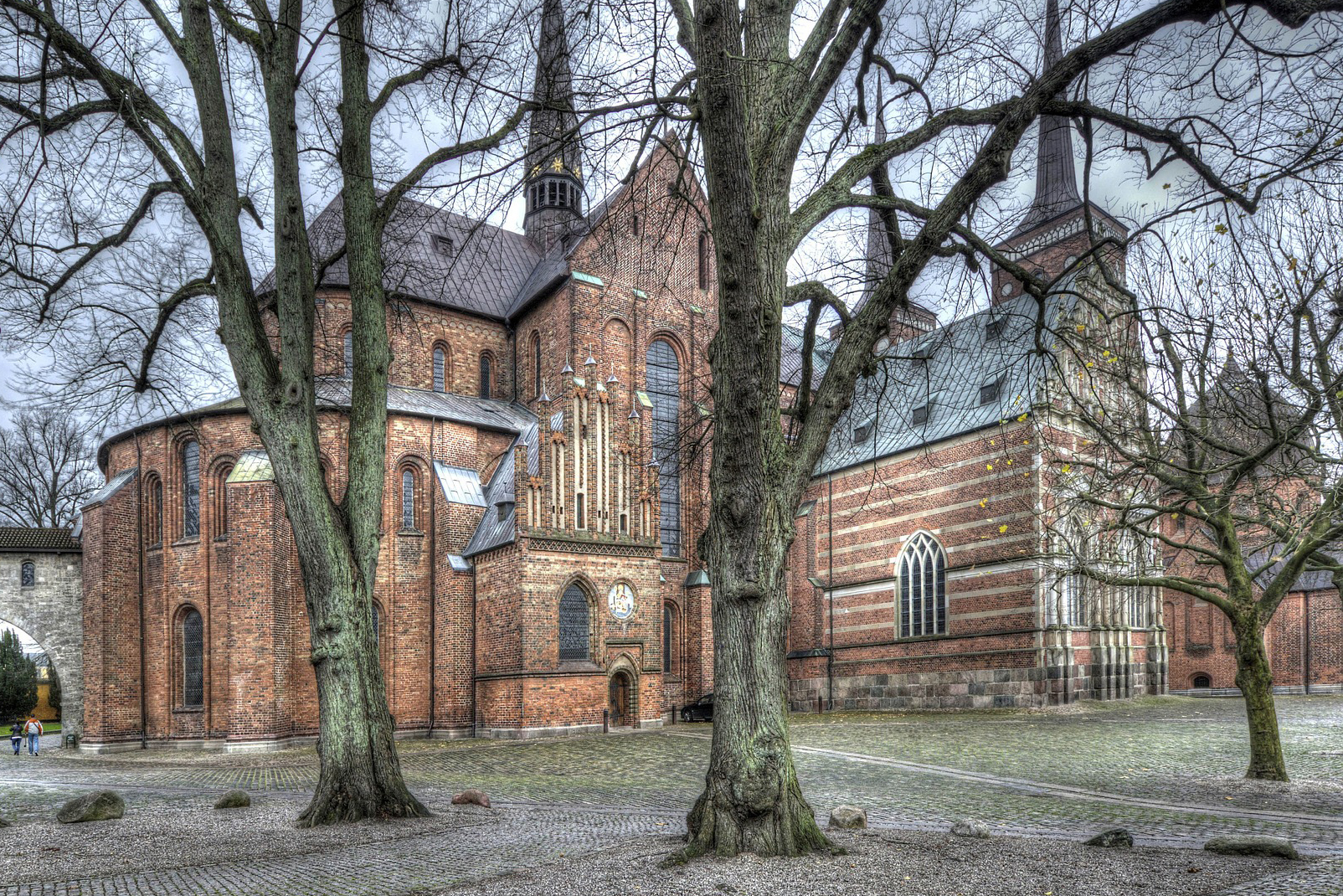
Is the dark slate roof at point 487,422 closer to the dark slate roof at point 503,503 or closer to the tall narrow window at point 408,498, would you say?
the dark slate roof at point 503,503

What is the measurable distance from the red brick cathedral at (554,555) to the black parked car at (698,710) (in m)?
0.83

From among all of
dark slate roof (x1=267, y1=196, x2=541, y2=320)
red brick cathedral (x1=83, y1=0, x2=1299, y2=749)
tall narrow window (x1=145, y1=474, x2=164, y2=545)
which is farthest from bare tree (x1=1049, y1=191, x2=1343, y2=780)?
tall narrow window (x1=145, y1=474, x2=164, y2=545)

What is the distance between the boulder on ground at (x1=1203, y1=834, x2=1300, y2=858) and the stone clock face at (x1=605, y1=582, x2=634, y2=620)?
1930 centimetres

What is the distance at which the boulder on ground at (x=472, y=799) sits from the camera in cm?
1041

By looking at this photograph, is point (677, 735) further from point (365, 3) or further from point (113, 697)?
point (365, 3)

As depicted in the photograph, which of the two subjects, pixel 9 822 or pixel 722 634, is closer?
pixel 722 634

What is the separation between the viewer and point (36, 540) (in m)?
28.9

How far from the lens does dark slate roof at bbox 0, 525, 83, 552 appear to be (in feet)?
93.6

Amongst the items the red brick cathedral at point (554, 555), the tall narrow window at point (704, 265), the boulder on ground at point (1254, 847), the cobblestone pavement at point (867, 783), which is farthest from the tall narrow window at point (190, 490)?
the boulder on ground at point (1254, 847)

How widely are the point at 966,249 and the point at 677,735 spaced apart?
17.5 meters

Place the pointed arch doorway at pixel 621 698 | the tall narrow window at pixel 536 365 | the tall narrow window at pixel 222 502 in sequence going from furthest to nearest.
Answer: the tall narrow window at pixel 536 365
the pointed arch doorway at pixel 621 698
the tall narrow window at pixel 222 502

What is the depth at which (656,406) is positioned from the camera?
96.5ft

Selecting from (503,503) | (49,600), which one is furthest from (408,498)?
(49,600)

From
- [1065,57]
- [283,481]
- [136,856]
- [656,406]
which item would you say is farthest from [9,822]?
[656,406]
